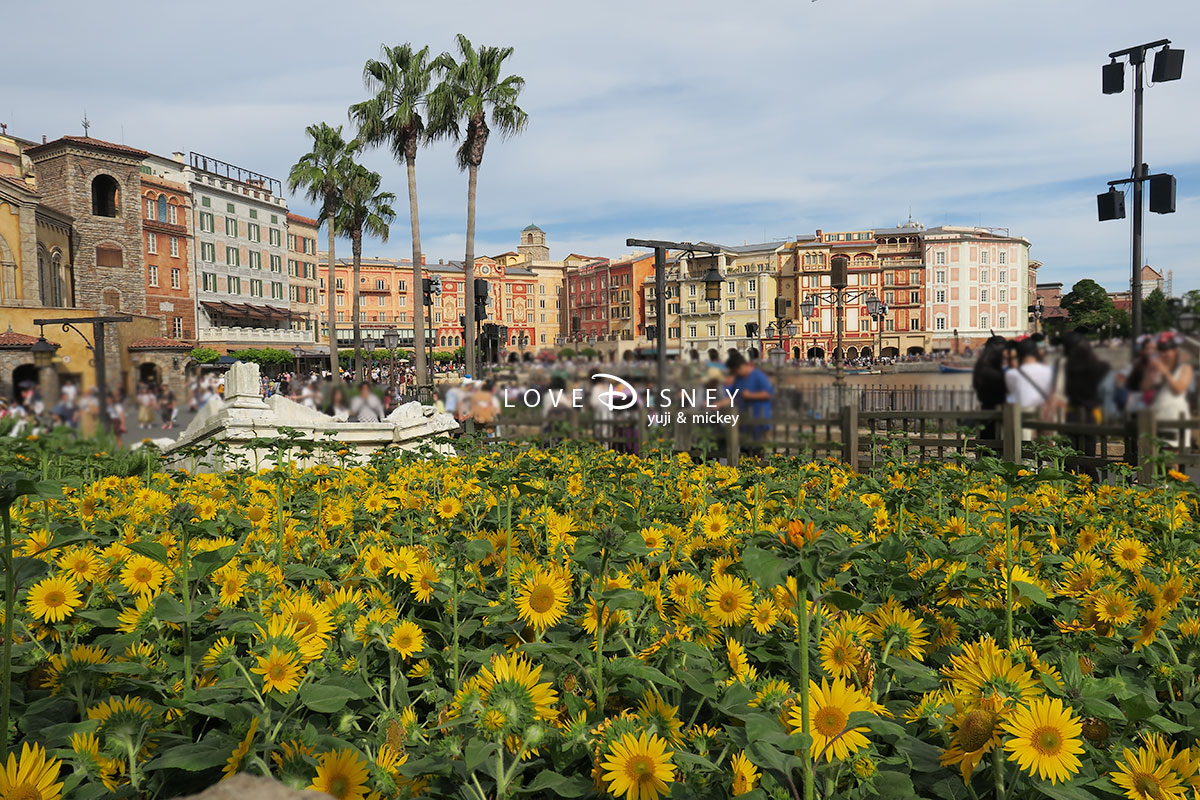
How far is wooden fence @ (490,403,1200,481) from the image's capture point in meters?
0.88

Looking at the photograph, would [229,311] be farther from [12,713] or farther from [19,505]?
[12,713]

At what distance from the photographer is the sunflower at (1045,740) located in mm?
1012

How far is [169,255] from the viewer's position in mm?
2949

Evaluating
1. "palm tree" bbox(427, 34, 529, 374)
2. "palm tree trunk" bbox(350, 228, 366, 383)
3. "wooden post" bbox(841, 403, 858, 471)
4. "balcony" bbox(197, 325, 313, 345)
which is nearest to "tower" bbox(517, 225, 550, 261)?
"palm tree trunk" bbox(350, 228, 366, 383)

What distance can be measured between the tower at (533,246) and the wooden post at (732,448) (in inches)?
80.2

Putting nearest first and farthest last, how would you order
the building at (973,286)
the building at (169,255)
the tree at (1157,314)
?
the tree at (1157,314) → the building at (973,286) → the building at (169,255)

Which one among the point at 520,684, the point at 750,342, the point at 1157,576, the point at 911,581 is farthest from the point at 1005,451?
the point at 1157,576

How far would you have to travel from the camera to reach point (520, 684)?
1131 mm

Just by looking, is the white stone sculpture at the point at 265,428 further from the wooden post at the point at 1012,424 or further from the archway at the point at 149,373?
the wooden post at the point at 1012,424

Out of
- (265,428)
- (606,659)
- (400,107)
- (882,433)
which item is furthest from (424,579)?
(400,107)

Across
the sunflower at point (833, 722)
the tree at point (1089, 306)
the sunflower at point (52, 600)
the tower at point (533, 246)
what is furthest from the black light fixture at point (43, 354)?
the tower at point (533, 246)

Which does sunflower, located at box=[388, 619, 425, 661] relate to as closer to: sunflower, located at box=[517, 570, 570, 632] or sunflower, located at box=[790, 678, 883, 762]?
sunflower, located at box=[517, 570, 570, 632]

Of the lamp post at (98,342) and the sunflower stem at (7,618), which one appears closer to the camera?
the sunflower stem at (7,618)

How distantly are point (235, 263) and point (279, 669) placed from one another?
7.61 feet
